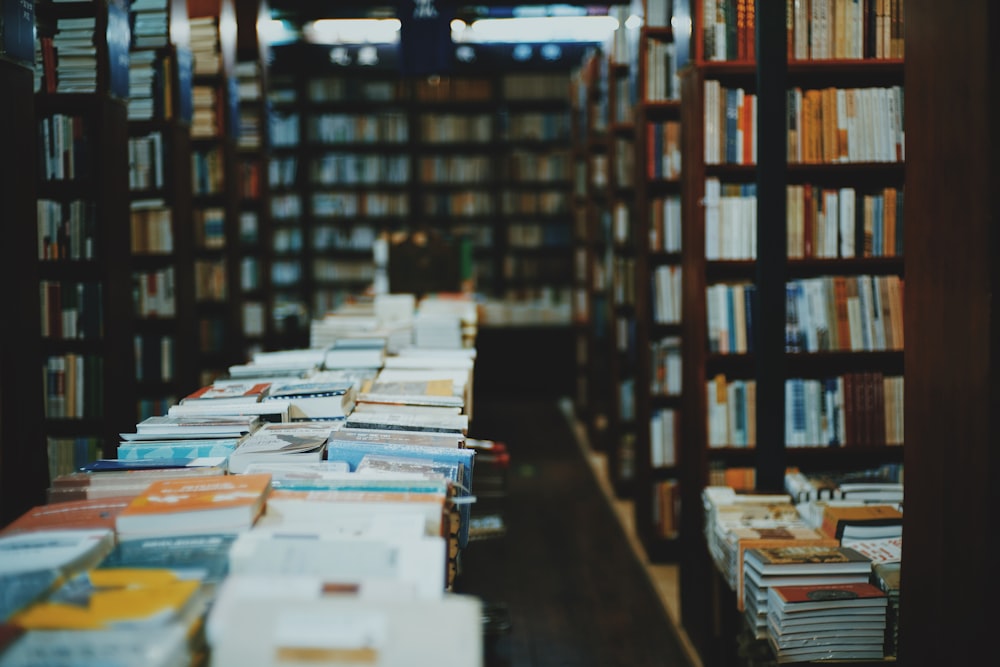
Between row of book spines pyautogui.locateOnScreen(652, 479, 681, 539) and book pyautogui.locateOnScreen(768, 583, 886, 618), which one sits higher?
book pyautogui.locateOnScreen(768, 583, 886, 618)

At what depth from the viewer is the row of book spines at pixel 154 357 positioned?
5.22 metres

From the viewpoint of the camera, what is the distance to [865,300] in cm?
394

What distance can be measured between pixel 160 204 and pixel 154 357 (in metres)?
0.81

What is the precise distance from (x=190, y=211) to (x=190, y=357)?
30.6 inches

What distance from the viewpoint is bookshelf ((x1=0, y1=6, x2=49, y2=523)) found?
2.55 meters

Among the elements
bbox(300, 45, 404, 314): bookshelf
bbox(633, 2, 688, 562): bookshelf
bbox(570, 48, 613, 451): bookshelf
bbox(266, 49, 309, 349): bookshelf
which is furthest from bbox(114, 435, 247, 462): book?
bbox(300, 45, 404, 314): bookshelf

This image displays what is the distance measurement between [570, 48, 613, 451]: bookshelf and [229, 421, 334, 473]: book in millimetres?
4139

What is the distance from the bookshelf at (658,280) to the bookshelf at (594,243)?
123 centimetres

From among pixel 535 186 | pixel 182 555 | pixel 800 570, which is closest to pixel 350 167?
pixel 535 186

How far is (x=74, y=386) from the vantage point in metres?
4.31

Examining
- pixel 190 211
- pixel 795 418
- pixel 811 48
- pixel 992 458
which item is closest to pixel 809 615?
pixel 992 458

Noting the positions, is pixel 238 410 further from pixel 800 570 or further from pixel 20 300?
pixel 800 570

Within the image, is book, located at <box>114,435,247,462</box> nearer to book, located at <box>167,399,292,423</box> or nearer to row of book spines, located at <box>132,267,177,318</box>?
book, located at <box>167,399,292,423</box>

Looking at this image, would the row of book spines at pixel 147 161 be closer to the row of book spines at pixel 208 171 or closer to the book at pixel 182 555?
the row of book spines at pixel 208 171
